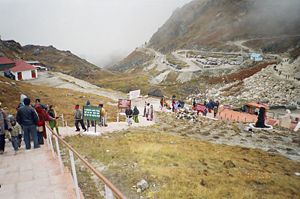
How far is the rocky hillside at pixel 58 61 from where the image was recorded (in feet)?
434

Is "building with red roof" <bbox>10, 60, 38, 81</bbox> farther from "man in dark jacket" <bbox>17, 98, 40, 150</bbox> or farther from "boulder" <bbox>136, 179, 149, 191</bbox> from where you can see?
"boulder" <bbox>136, 179, 149, 191</bbox>

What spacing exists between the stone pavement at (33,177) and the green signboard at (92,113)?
7.65m

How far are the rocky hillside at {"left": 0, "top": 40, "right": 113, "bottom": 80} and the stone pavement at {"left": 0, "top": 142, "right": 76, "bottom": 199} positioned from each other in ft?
375

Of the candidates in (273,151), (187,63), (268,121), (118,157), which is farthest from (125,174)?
(187,63)

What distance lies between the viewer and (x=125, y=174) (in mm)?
13367

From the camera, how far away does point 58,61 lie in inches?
6560

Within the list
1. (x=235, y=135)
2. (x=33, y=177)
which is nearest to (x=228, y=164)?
(x=33, y=177)

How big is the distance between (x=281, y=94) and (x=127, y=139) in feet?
135

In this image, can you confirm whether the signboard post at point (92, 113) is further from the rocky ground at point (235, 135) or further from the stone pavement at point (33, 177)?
the rocky ground at point (235, 135)

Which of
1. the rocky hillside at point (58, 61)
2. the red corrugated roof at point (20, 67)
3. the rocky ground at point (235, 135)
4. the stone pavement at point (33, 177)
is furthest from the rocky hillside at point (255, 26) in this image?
the stone pavement at point (33, 177)

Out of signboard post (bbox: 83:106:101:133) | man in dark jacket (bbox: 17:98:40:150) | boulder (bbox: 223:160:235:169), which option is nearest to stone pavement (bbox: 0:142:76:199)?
man in dark jacket (bbox: 17:98:40:150)

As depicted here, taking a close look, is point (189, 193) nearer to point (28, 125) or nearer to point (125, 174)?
point (125, 174)

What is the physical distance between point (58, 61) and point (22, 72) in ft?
310

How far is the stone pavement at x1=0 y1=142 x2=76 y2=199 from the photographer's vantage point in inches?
338
